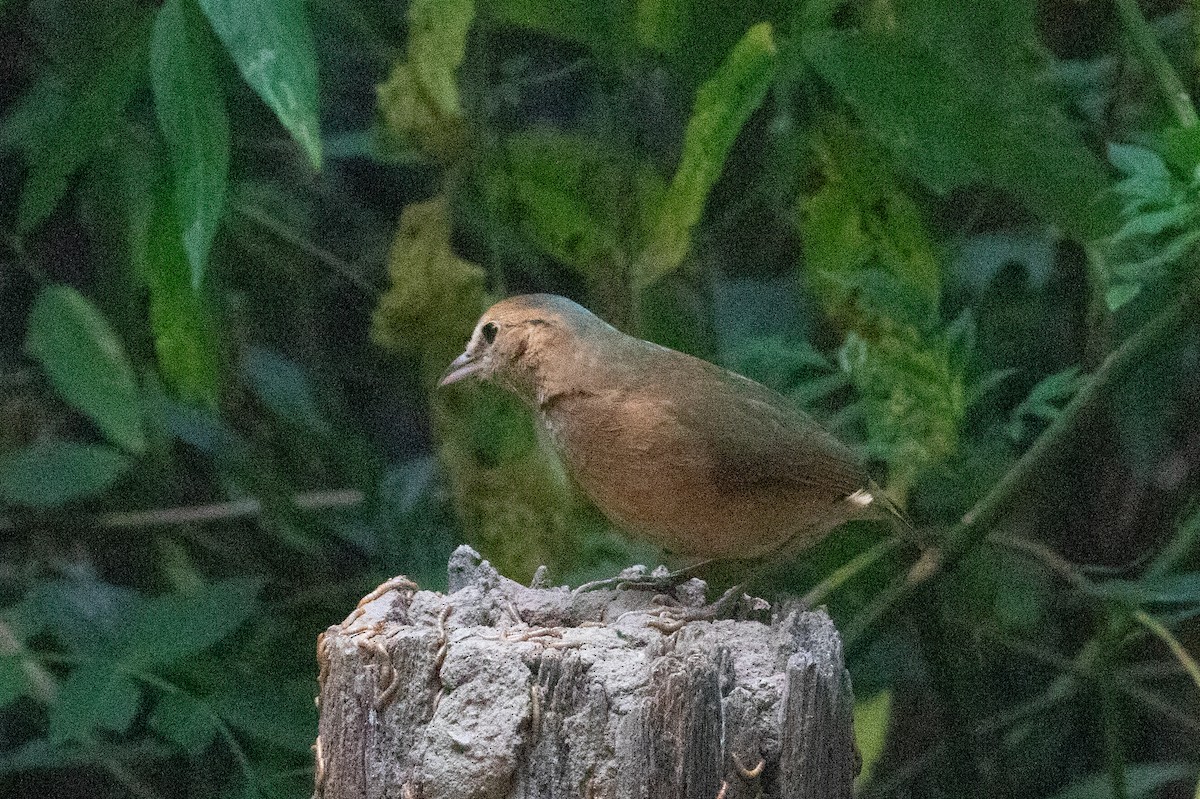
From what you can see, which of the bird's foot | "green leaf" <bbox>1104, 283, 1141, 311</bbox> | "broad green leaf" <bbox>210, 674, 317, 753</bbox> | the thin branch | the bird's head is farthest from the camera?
the thin branch

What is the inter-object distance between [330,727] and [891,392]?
1.18 m

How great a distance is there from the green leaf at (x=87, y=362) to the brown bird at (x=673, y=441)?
3.55ft

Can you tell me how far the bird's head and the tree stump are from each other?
0.38 meters

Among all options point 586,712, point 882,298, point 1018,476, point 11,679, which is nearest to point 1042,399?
point 1018,476

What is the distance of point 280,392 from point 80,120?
0.61 m

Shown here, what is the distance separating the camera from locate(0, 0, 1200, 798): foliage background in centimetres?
219

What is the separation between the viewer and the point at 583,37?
2344 millimetres

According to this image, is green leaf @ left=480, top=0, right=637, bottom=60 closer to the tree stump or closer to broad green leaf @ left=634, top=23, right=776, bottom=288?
broad green leaf @ left=634, top=23, right=776, bottom=288

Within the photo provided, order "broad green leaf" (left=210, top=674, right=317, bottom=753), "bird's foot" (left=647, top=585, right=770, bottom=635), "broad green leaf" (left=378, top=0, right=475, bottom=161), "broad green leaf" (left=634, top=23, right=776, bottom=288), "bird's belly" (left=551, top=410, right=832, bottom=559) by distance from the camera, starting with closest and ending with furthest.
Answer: "bird's foot" (left=647, top=585, right=770, bottom=635), "bird's belly" (left=551, top=410, right=832, bottom=559), "broad green leaf" (left=634, top=23, right=776, bottom=288), "broad green leaf" (left=378, top=0, right=475, bottom=161), "broad green leaf" (left=210, top=674, right=317, bottom=753)

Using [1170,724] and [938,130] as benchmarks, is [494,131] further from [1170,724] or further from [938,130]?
[1170,724]

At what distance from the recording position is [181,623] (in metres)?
2.35

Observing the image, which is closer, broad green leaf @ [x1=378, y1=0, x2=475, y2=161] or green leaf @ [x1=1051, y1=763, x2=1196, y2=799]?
broad green leaf @ [x1=378, y1=0, x2=475, y2=161]

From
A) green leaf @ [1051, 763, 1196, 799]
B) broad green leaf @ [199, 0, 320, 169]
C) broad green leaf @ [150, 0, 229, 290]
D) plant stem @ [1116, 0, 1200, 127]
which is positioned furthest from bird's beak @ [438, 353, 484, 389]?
green leaf @ [1051, 763, 1196, 799]

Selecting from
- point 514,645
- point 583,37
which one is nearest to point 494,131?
point 583,37
